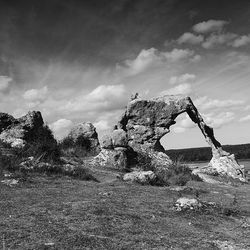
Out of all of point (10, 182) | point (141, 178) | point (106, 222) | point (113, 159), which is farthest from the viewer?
point (113, 159)

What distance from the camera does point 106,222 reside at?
802 cm

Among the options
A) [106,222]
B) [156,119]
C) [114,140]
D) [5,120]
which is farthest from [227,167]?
[106,222]

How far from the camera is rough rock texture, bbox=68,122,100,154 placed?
2790cm

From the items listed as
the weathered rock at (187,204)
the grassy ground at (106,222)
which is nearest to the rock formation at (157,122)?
the grassy ground at (106,222)

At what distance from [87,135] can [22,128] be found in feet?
22.4

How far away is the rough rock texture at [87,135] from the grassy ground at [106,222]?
15376 mm

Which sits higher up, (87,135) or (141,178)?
(87,135)

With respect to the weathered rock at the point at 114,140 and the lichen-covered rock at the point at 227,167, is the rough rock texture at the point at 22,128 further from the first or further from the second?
the lichen-covered rock at the point at 227,167

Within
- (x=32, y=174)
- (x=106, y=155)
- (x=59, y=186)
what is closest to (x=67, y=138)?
(x=106, y=155)

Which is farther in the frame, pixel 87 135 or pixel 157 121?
pixel 157 121

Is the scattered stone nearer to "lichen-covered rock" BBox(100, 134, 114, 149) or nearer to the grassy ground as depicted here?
the grassy ground

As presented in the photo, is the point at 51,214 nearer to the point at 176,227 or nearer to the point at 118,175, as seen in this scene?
the point at 176,227

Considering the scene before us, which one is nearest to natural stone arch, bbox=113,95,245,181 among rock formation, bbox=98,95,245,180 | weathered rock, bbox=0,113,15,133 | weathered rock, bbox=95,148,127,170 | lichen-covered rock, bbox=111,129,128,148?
rock formation, bbox=98,95,245,180

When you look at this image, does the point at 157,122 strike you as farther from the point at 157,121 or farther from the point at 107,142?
the point at 107,142
